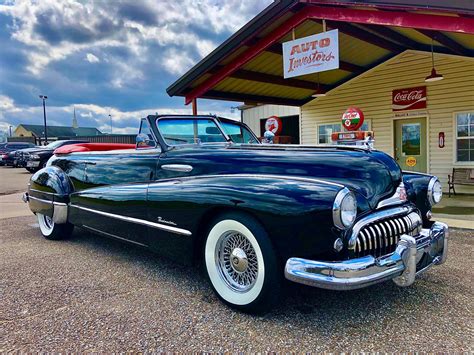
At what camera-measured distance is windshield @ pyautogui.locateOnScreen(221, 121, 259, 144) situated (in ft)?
14.1

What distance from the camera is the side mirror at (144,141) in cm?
378

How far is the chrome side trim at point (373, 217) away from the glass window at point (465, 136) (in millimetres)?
7290

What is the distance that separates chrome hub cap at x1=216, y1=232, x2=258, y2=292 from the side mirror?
56.3 inches

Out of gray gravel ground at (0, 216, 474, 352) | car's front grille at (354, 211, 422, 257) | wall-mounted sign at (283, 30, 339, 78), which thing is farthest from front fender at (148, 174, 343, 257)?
wall-mounted sign at (283, 30, 339, 78)

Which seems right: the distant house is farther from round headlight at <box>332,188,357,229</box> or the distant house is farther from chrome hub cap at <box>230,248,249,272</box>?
round headlight at <box>332,188,357,229</box>

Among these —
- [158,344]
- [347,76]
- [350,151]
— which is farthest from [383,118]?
[158,344]

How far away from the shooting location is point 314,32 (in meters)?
8.16

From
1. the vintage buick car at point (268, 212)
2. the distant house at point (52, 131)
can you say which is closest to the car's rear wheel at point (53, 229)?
the vintage buick car at point (268, 212)

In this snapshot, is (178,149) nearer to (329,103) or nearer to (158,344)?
(158,344)

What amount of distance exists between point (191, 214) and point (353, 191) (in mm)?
1257

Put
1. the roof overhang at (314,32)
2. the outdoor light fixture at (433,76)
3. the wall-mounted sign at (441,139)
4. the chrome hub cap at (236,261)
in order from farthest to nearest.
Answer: the wall-mounted sign at (441,139)
the outdoor light fixture at (433,76)
the roof overhang at (314,32)
the chrome hub cap at (236,261)

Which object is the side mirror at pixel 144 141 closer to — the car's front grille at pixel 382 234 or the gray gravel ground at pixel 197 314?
the gray gravel ground at pixel 197 314

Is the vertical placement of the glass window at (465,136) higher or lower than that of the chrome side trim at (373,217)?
higher

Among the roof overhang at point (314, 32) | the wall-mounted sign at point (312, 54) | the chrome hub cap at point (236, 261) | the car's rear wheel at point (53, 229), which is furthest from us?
the wall-mounted sign at point (312, 54)
